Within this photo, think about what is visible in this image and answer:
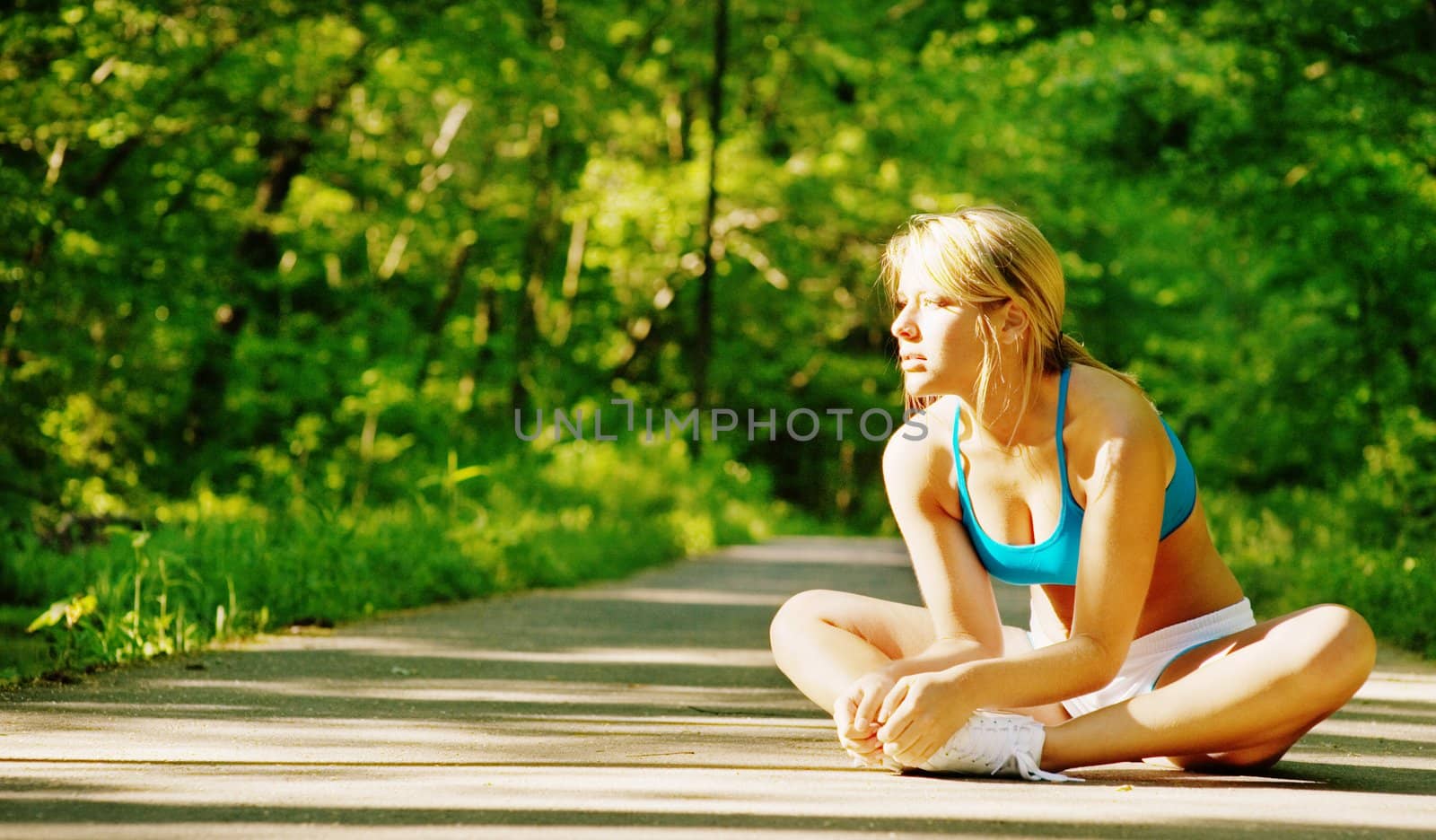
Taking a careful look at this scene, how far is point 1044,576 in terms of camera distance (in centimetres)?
355

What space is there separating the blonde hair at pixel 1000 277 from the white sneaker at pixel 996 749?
628mm

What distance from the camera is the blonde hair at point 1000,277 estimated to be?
Answer: 134 inches

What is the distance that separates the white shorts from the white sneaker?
0.73 ft

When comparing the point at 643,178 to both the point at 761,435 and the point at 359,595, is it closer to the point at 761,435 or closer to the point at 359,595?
the point at 761,435

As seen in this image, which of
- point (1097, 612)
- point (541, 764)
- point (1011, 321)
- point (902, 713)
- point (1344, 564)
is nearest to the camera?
point (902, 713)

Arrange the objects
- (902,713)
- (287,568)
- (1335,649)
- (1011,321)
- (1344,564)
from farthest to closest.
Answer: (1344,564), (287,568), (1011,321), (1335,649), (902,713)

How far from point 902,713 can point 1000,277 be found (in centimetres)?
90

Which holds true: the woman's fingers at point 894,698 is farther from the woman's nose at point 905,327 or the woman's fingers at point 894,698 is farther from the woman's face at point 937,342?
the woman's nose at point 905,327

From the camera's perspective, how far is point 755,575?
1338cm

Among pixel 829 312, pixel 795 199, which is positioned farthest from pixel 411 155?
pixel 829 312

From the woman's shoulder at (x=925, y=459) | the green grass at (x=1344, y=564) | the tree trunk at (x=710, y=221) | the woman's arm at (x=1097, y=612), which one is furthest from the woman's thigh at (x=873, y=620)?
the tree trunk at (x=710, y=221)

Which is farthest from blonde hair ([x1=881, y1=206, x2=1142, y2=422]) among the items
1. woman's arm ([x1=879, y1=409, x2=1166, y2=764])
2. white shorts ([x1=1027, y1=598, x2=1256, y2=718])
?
white shorts ([x1=1027, y1=598, x2=1256, y2=718])

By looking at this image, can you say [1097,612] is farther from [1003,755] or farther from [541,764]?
[541,764]

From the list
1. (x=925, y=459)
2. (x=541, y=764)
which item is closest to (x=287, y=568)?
(x=541, y=764)
